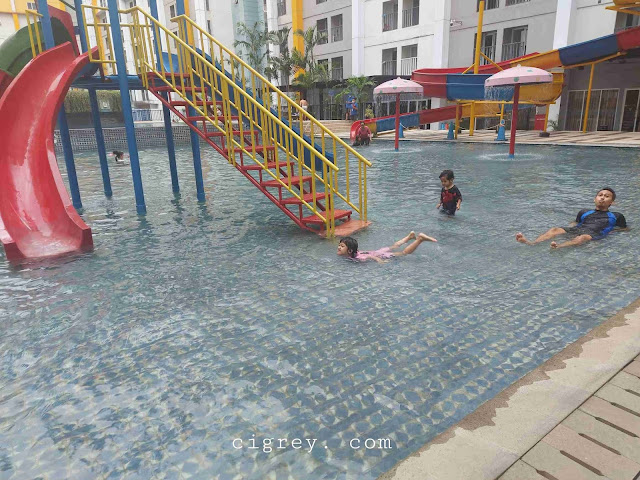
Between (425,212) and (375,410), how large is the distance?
18.5 ft

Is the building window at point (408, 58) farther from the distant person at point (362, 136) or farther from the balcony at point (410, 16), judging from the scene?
the distant person at point (362, 136)

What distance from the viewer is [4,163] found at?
713 cm

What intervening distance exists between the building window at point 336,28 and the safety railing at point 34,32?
31.2 meters

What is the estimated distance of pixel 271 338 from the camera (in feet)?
12.6

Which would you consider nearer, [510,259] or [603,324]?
[603,324]

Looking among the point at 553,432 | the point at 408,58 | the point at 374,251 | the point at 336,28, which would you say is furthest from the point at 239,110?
the point at 336,28

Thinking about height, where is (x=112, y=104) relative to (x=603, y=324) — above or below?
above

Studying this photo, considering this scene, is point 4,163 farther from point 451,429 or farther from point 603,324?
point 603,324

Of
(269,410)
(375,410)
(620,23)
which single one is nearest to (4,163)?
(269,410)

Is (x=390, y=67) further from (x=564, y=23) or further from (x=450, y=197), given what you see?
(x=450, y=197)

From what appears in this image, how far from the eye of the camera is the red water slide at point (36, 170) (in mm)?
6387

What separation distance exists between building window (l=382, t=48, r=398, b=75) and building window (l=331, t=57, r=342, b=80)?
4518mm

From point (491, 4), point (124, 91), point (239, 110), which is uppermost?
point (491, 4)

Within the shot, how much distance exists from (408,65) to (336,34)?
27.7 ft
